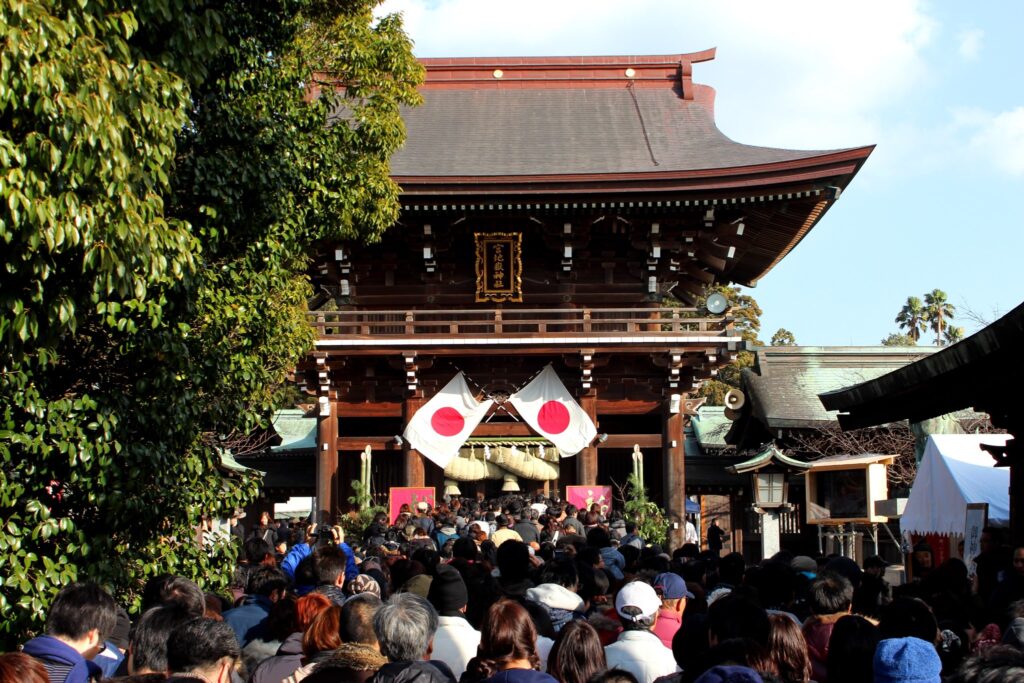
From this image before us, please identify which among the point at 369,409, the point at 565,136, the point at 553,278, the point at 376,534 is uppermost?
the point at 565,136

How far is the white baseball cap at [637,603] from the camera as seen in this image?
20.1ft

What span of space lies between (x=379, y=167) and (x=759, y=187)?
9697 mm

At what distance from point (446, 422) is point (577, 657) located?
55.8ft

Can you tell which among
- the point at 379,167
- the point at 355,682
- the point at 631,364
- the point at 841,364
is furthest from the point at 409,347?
the point at 355,682

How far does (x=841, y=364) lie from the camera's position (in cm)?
2777

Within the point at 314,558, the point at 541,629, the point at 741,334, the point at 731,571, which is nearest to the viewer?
the point at 541,629

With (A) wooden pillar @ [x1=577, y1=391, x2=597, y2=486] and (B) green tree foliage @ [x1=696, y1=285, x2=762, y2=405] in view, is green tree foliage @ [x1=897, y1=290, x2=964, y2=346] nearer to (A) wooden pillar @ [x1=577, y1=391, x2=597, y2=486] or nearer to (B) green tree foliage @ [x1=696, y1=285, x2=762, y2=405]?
(B) green tree foliage @ [x1=696, y1=285, x2=762, y2=405]

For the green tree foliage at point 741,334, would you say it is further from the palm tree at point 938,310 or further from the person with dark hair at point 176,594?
the person with dark hair at point 176,594

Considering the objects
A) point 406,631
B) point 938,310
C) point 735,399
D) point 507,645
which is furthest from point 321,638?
point 938,310

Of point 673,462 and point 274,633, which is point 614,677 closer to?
point 274,633

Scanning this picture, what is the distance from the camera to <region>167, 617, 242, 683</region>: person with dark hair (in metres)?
4.66

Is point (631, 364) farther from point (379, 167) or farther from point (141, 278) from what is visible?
point (141, 278)

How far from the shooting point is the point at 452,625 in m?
6.46

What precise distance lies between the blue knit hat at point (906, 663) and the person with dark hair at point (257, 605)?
3374 mm
